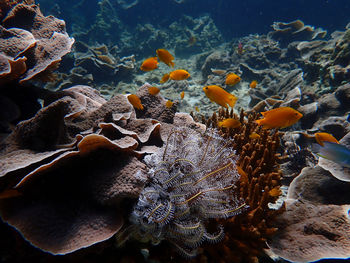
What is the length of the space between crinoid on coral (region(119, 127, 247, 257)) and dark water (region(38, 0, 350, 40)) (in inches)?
910

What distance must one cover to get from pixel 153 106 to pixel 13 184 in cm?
238

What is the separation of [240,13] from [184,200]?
2524 cm

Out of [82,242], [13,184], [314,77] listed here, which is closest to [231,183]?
[82,242]

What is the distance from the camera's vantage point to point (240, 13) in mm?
21578

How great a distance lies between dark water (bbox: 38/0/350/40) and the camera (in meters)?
19.5

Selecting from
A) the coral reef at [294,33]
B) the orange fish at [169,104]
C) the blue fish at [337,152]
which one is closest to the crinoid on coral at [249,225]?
the blue fish at [337,152]

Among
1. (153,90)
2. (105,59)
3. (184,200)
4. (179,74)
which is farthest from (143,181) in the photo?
(105,59)

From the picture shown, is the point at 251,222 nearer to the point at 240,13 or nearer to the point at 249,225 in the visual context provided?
the point at 249,225

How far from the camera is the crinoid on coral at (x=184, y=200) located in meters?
1.79

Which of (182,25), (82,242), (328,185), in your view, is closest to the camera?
(82,242)

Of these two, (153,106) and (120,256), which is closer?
(120,256)

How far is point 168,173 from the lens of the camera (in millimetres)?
1981

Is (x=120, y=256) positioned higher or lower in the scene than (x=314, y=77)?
higher

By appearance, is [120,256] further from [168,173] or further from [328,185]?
[328,185]
